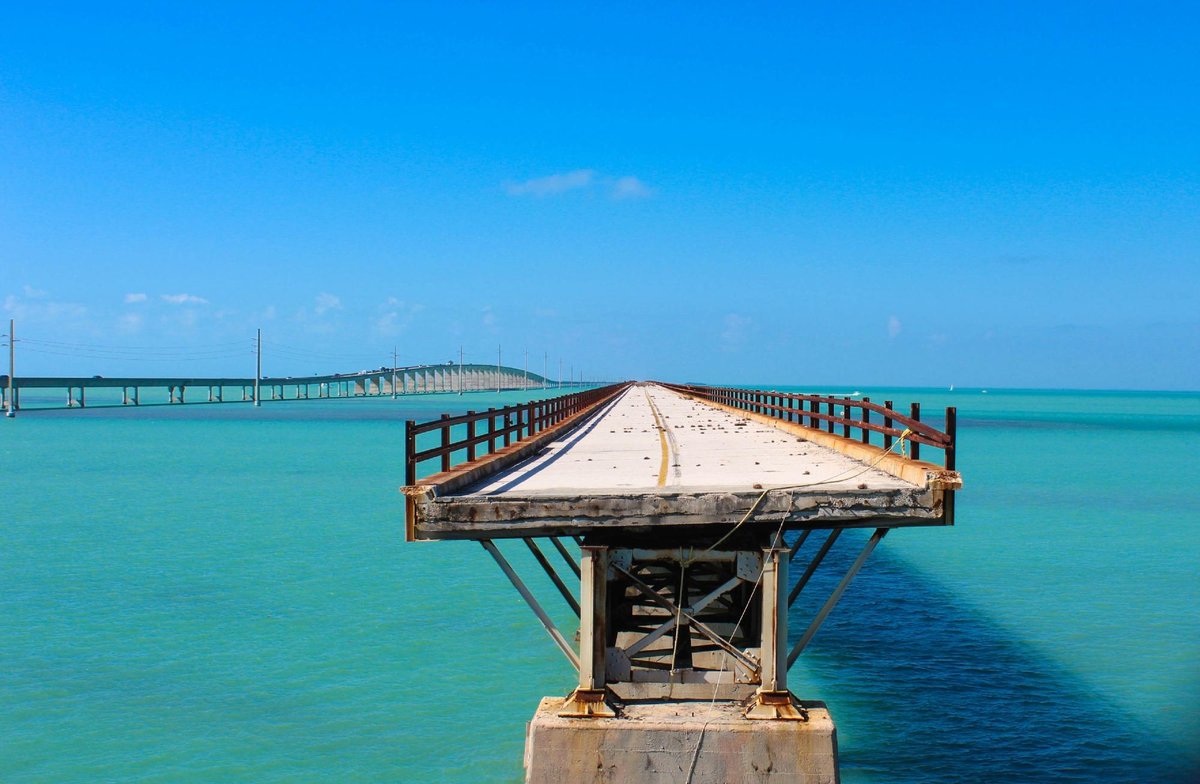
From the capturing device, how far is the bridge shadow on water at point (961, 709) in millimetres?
13109

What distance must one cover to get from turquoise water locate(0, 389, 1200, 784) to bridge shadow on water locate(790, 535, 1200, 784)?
0.05 metres

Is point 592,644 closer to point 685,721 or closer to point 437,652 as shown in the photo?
point 685,721

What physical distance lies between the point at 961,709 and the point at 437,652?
8.66 m

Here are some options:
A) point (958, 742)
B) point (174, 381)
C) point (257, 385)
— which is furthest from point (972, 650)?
point (174, 381)

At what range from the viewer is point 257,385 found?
599 ft

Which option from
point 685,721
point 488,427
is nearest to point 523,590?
point 685,721

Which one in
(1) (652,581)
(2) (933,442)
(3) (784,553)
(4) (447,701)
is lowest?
(4) (447,701)

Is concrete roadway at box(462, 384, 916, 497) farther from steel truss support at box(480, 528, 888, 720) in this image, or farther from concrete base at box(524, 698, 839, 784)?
concrete base at box(524, 698, 839, 784)

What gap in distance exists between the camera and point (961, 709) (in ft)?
49.6

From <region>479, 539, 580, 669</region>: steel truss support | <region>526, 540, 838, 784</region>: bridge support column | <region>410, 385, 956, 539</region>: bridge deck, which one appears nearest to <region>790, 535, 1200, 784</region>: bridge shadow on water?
<region>526, 540, 838, 784</region>: bridge support column

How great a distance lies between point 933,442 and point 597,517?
389cm

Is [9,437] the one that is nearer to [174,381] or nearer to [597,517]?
[597,517]

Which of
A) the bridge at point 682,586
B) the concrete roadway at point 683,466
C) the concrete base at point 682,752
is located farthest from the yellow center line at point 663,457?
the concrete base at point 682,752

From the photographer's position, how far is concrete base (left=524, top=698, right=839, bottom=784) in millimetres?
9617
